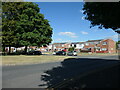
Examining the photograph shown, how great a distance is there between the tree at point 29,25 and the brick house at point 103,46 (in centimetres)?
4790

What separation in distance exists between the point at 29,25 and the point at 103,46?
5450cm

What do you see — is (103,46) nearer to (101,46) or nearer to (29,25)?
(101,46)

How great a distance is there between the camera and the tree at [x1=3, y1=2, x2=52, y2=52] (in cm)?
3512

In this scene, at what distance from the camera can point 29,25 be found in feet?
119

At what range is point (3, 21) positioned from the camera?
1195 inches

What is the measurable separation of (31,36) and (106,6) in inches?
1124

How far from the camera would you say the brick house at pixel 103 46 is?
79750 millimetres

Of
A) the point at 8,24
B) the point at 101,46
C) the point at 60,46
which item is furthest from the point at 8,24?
the point at 60,46

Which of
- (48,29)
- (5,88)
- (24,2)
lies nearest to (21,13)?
(24,2)

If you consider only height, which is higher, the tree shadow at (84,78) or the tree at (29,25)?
the tree at (29,25)

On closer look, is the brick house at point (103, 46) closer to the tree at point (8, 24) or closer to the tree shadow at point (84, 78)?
the tree at point (8, 24)

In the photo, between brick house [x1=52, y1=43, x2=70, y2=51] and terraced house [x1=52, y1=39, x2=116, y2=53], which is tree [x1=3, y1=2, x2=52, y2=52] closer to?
terraced house [x1=52, y1=39, x2=116, y2=53]

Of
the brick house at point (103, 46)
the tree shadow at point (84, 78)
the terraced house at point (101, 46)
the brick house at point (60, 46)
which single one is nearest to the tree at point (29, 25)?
the tree shadow at point (84, 78)

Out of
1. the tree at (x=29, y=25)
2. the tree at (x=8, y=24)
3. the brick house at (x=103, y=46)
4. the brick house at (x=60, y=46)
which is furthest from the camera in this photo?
the brick house at (x=60, y=46)
